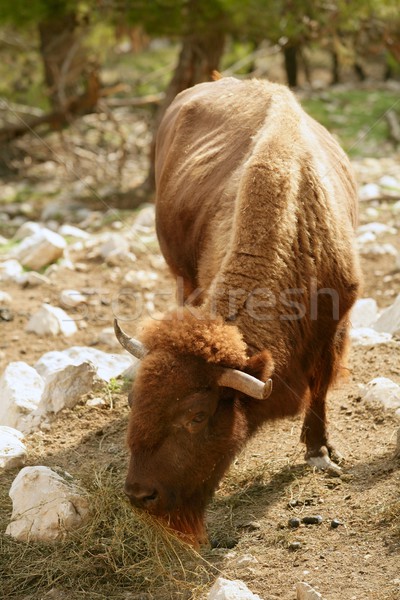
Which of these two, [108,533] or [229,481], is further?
[229,481]

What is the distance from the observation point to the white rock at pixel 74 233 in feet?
34.6

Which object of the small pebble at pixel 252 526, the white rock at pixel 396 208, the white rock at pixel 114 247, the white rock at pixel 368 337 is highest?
the small pebble at pixel 252 526

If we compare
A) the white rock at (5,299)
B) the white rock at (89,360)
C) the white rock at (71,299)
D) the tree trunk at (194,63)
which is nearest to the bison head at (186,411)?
the white rock at (89,360)

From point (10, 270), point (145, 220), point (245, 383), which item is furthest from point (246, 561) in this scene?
point (145, 220)

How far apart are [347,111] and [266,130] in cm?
1246

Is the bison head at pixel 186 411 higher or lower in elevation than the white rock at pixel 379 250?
higher

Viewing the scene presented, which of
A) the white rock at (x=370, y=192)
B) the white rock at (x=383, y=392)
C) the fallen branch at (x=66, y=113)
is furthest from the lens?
the fallen branch at (x=66, y=113)

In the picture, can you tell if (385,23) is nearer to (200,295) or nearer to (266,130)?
(266,130)

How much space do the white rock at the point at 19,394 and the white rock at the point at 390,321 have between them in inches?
117

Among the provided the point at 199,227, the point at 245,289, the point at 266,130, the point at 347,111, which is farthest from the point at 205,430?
the point at 347,111

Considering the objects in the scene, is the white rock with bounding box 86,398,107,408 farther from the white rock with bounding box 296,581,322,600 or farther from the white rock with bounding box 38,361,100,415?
the white rock with bounding box 296,581,322,600

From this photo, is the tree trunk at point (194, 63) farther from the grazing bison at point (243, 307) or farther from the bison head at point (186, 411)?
the bison head at point (186, 411)

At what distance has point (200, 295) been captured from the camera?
5008 mm

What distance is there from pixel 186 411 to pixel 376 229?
639 cm
